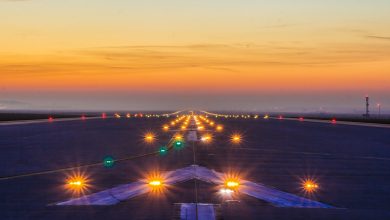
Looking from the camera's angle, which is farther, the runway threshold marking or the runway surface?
the runway threshold marking

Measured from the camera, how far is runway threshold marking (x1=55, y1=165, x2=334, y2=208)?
12.0 meters

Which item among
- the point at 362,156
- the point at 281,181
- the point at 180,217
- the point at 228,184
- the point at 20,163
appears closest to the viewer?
the point at 180,217

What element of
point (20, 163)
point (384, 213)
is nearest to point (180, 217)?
point (384, 213)

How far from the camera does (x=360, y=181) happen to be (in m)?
16.5

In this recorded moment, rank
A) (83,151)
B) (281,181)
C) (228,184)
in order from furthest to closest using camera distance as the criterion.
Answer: (83,151) < (281,181) < (228,184)

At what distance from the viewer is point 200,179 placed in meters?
16.0

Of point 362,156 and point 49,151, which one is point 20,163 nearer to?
point 49,151

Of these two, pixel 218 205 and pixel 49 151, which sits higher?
pixel 49 151

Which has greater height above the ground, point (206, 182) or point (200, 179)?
point (200, 179)

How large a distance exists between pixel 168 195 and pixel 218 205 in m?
1.85

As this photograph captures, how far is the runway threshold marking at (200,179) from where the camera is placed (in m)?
12.0

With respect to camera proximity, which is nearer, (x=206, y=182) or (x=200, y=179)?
(x=206, y=182)

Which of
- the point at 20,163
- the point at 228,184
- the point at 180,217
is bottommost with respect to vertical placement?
the point at 180,217

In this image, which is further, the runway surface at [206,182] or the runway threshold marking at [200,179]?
the runway threshold marking at [200,179]
